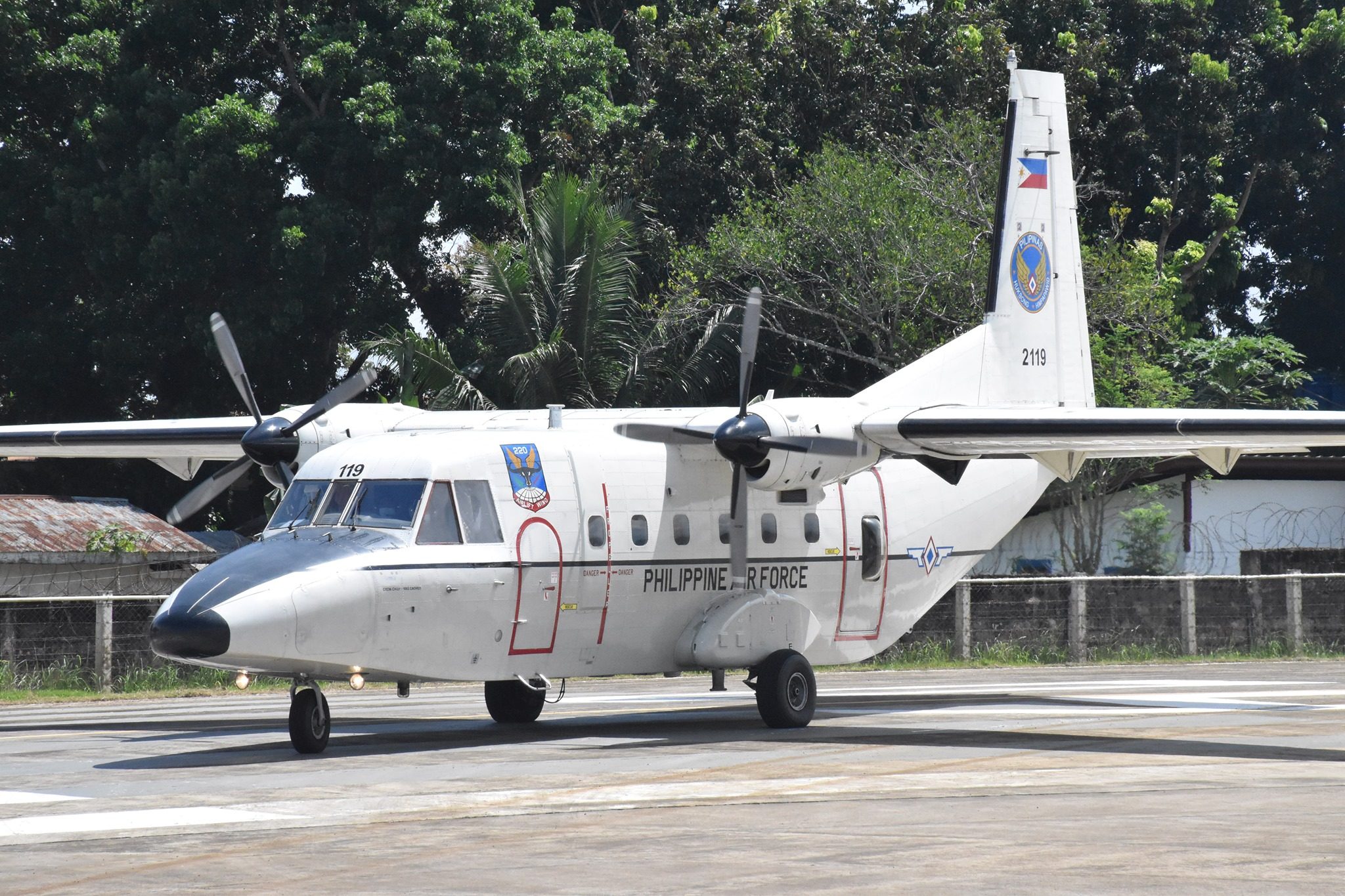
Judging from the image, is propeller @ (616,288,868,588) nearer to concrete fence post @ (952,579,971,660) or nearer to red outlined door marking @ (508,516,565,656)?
red outlined door marking @ (508,516,565,656)

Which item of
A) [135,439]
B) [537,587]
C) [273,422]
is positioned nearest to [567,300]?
[135,439]

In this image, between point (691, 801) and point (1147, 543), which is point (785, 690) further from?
point (1147, 543)

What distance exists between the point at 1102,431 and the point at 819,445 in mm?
2778

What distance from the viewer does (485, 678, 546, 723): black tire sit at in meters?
17.1

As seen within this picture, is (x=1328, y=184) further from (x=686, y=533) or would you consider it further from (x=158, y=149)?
(x=686, y=533)

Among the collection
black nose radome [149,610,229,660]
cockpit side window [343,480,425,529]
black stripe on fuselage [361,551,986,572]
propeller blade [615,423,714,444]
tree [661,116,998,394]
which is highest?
tree [661,116,998,394]

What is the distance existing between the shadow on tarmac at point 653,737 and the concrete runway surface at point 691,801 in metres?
0.07

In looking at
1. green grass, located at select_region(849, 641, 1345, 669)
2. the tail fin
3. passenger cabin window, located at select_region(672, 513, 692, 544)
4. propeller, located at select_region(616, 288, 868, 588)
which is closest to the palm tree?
green grass, located at select_region(849, 641, 1345, 669)

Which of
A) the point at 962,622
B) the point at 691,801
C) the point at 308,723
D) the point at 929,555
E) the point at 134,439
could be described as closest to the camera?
the point at 691,801

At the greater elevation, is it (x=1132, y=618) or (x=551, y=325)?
(x=551, y=325)

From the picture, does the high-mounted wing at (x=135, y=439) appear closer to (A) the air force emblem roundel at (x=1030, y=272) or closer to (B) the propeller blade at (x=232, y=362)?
(B) the propeller blade at (x=232, y=362)

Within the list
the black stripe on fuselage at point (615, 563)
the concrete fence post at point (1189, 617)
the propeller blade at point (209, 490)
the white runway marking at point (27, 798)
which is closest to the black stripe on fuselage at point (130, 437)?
the propeller blade at point (209, 490)

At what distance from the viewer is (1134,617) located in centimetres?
2950

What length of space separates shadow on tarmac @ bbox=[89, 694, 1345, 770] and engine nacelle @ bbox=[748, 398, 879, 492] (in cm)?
254
